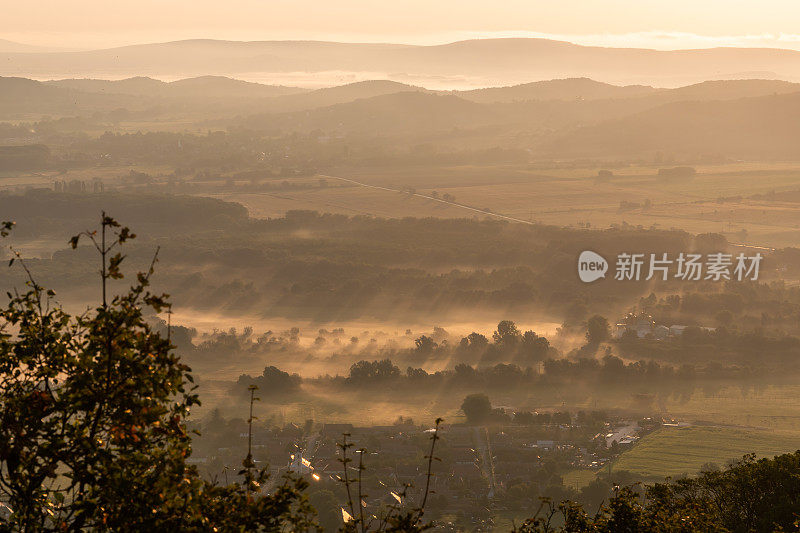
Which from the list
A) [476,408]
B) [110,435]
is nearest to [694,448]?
[476,408]

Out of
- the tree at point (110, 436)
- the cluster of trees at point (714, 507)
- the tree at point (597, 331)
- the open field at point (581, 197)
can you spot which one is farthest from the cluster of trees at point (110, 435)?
the open field at point (581, 197)

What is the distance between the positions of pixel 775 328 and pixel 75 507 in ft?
173

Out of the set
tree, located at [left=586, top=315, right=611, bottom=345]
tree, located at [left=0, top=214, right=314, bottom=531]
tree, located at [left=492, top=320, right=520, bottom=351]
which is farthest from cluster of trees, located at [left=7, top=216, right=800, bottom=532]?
tree, located at [left=586, top=315, right=611, bottom=345]

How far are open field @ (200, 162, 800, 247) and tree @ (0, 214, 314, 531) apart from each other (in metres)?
77.7

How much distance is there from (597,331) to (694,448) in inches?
653

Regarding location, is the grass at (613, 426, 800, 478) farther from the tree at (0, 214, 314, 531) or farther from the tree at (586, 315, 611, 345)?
the tree at (0, 214, 314, 531)

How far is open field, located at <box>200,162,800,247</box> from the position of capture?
8819 cm

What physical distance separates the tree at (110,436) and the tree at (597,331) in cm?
4364

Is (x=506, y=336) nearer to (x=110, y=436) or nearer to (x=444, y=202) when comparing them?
(x=110, y=436)

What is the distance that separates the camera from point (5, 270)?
72188mm

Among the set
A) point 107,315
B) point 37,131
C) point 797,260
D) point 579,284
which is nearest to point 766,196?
point 797,260

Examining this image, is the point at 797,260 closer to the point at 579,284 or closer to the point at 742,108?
the point at 579,284

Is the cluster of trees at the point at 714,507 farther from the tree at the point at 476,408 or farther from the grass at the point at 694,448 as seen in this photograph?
the tree at the point at 476,408

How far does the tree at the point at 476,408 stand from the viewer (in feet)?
125
